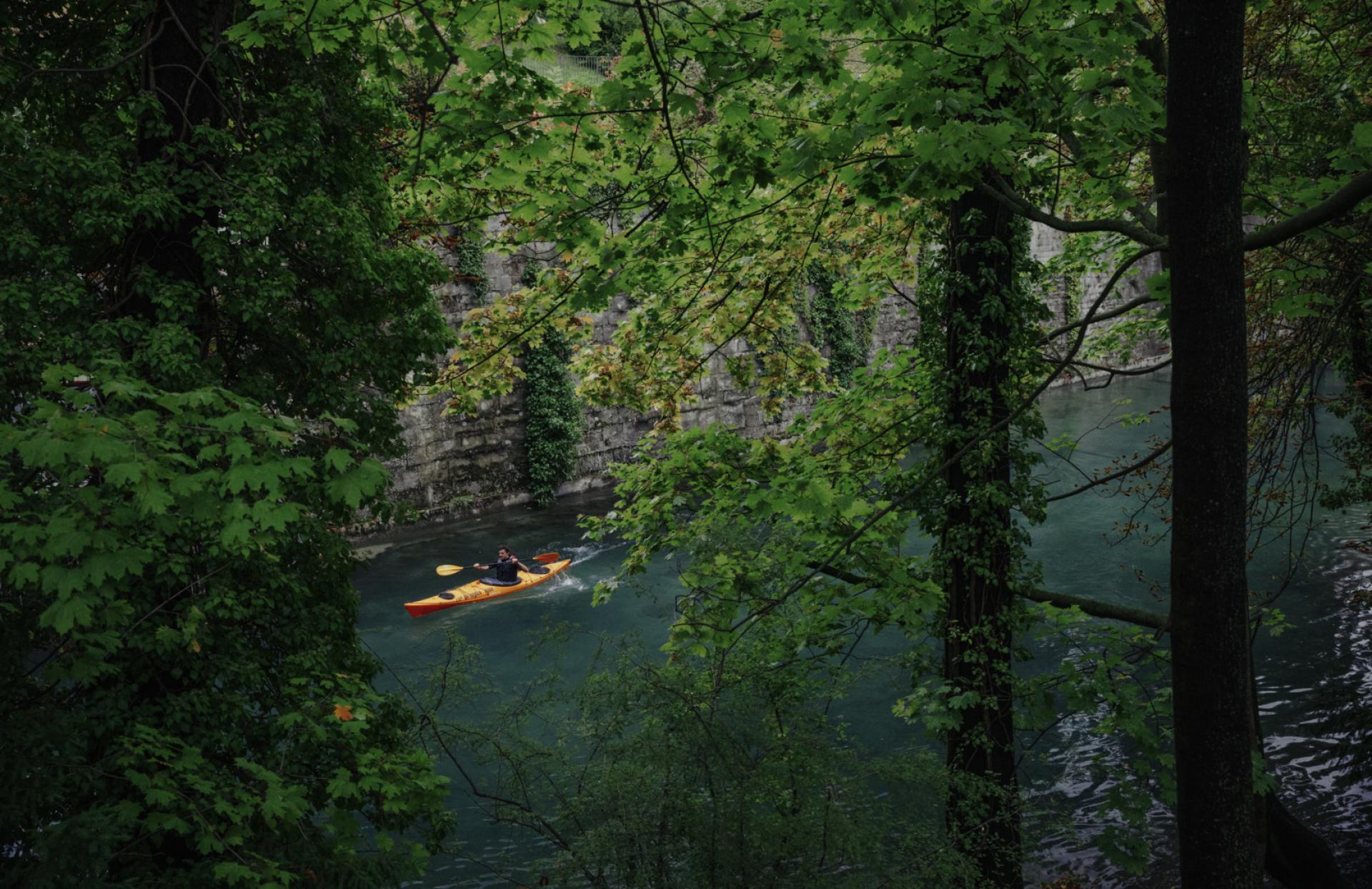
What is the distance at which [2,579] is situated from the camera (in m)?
4.28

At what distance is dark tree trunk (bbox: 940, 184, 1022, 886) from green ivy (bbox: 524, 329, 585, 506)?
35.2 ft

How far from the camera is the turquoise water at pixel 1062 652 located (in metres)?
7.23

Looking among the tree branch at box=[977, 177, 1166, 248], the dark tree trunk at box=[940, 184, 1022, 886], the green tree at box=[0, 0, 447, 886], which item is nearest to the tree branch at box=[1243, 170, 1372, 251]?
the tree branch at box=[977, 177, 1166, 248]

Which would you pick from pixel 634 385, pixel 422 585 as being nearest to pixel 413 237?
pixel 634 385

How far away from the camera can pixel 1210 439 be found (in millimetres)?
2705

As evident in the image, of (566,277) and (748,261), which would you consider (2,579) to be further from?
(748,261)

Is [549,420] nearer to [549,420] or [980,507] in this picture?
[549,420]

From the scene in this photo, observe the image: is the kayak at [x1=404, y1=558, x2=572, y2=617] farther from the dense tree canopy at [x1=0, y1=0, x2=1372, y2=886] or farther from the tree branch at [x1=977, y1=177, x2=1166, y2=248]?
the tree branch at [x1=977, y1=177, x2=1166, y2=248]

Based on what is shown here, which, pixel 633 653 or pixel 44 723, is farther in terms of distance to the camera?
pixel 633 653

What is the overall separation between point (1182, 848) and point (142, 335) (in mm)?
4289

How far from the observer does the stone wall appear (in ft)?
48.5

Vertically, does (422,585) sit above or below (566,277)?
below

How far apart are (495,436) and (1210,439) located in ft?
45.1

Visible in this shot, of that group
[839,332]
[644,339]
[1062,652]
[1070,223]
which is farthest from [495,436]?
[1070,223]
